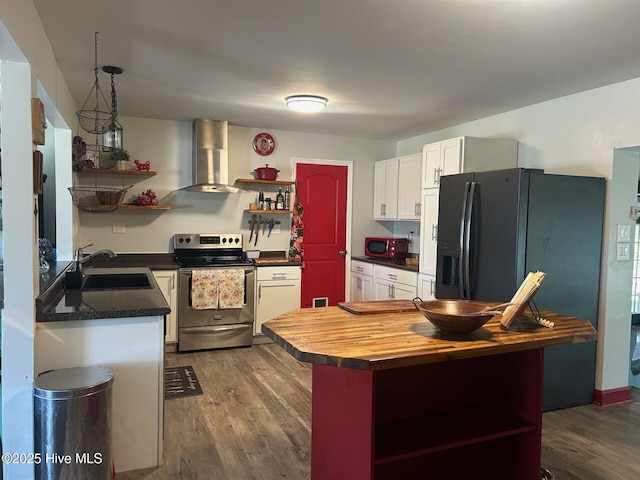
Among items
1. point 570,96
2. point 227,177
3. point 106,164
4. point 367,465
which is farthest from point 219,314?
point 570,96

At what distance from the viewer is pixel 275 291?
4969mm

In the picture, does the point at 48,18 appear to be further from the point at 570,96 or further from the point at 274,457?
the point at 570,96

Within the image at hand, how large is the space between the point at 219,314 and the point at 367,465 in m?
3.22

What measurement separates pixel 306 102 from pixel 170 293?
2186mm

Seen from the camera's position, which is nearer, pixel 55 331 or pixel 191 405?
pixel 55 331

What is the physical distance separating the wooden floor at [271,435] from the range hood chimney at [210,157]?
1.83m

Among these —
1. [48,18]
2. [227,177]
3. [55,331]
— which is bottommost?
[55,331]

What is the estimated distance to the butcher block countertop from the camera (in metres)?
1.58

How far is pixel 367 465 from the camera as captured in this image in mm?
1697

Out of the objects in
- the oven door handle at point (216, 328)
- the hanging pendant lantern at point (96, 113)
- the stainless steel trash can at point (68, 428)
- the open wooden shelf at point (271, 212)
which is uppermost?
the hanging pendant lantern at point (96, 113)

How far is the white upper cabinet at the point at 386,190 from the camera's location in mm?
5406

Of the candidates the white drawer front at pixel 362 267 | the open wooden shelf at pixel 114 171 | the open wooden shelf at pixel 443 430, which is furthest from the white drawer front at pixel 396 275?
the open wooden shelf at pixel 114 171

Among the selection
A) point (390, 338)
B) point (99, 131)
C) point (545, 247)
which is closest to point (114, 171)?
point (99, 131)

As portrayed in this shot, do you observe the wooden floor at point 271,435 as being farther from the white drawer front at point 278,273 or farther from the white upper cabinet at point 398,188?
the white upper cabinet at point 398,188
